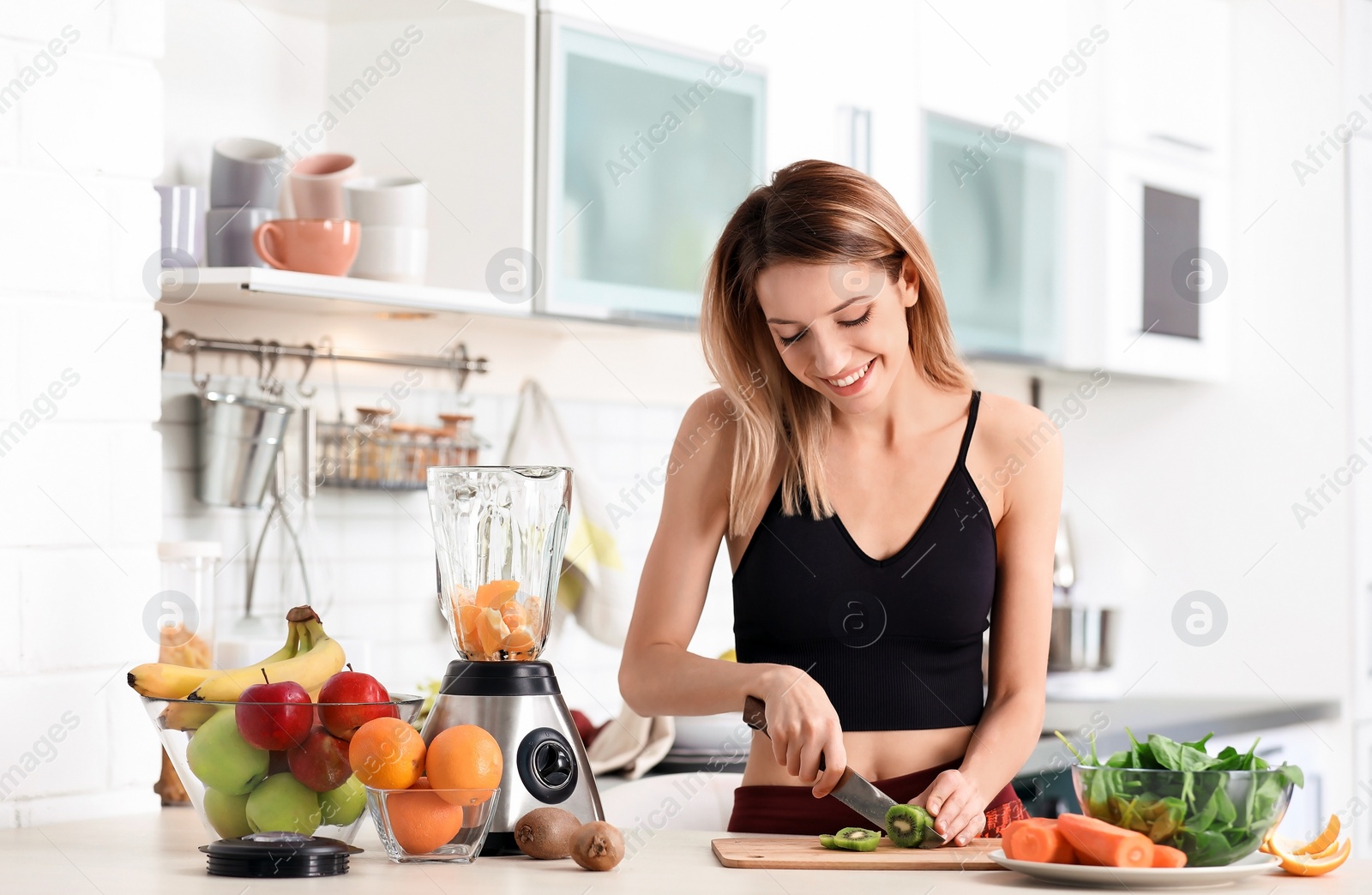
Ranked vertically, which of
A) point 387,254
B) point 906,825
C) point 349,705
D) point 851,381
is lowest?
point 906,825

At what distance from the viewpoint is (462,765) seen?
1.13m

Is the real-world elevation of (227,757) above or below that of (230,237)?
below

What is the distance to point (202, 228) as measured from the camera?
77.9 inches

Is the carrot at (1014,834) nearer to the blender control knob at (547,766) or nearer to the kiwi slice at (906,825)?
the kiwi slice at (906,825)

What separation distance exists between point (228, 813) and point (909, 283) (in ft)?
2.74

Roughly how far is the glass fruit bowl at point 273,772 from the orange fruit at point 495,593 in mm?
128

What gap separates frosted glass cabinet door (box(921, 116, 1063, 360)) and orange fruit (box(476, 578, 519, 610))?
6.17ft

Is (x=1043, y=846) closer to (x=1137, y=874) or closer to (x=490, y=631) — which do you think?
(x=1137, y=874)

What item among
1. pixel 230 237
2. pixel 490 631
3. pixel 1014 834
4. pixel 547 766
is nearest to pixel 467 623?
pixel 490 631

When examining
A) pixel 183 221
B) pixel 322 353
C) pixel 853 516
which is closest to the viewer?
pixel 853 516

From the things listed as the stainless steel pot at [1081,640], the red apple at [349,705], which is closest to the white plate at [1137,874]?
the red apple at [349,705]

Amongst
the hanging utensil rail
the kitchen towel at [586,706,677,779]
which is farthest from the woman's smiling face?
the hanging utensil rail

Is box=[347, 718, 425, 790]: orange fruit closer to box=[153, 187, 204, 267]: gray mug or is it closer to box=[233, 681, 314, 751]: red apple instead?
box=[233, 681, 314, 751]: red apple

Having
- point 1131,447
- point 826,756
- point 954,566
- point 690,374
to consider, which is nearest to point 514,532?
point 826,756
